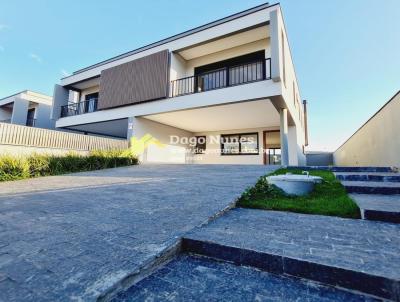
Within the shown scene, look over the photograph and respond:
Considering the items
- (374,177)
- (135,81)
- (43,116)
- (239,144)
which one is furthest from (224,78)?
(43,116)

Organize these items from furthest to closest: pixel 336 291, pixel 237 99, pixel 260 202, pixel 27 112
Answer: pixel 27 112 < pixel 237 99 < pixel 260 202 < pixel 336 291

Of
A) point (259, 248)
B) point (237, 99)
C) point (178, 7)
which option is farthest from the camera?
point (178, 7)

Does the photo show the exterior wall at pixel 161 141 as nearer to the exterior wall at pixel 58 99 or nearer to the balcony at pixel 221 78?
the balcony at pixel 221 78

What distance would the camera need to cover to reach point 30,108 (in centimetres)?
1684

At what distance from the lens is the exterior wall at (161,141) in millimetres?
10250

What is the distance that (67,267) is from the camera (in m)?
1.28

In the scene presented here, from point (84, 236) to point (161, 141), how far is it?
32.4 ft

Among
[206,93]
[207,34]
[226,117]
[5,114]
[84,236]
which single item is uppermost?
[207,34]

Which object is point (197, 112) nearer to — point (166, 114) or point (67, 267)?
point (166, 114)

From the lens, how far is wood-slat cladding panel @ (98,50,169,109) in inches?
378

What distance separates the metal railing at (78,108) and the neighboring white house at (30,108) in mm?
3254

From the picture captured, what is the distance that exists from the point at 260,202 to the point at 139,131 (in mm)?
8373

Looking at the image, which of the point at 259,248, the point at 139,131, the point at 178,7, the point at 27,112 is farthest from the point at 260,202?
the point at 27,112

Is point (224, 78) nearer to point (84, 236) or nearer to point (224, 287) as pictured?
point (84, 236)
